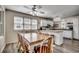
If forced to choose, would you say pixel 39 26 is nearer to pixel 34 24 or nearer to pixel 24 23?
pixel 34 24

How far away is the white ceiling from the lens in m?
1.52

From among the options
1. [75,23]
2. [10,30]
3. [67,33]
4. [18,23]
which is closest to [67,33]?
[67,33]

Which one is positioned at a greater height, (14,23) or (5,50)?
(14,23)

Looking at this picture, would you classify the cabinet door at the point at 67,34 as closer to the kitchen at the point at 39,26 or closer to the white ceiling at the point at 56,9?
the kitchen at the point at 39,26

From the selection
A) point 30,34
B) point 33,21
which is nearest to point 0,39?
point 30,34

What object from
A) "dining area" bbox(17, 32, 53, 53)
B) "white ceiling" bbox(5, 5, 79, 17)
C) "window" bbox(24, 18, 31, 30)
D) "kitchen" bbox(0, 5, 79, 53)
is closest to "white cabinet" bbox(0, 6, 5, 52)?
"kitchen" bbox(0, 5, 79, 53)

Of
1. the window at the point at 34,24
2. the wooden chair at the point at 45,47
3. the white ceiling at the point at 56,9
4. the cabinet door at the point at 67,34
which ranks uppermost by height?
the white ceiling at the point at 56,9

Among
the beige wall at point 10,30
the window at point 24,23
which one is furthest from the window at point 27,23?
the beige wall at point 10,30

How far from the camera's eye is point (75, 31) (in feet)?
5.13

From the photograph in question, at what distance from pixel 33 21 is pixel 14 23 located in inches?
13.2

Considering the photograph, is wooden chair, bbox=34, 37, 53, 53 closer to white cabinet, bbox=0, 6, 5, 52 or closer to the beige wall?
the beige wall

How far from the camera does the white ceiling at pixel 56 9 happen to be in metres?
1.52
